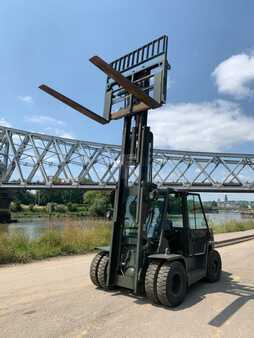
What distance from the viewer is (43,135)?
275ft

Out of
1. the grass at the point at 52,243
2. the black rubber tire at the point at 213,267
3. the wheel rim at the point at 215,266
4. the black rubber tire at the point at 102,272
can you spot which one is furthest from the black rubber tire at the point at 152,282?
the grass at the point at 52,243

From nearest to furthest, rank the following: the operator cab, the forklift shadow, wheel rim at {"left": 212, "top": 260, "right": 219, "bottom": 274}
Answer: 1. the forklift shadow
2. the operator cab
3. wheel rim at {"left": 212, "top": 260, "right": 219, "bottom": 274}

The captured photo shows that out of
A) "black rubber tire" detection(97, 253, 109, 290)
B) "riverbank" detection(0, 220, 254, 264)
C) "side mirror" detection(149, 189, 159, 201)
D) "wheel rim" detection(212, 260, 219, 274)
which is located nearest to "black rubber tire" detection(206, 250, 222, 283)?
"wheel rim" detection(212, 260, 219, 274)

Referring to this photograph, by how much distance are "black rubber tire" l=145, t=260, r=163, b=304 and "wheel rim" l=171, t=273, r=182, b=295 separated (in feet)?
1.26

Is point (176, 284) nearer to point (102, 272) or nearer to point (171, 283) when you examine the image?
point (171, 283)

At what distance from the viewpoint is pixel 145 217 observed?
6098 millimetres

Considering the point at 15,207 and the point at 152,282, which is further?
the point at 15,207

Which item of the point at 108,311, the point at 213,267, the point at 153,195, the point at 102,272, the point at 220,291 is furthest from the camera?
the point at 213,267

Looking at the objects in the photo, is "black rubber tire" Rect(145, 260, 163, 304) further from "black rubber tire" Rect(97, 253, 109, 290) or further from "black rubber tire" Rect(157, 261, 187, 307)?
"black rubber tire" Rect(97, 253, 109, 290)

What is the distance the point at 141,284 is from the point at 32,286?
256 cm

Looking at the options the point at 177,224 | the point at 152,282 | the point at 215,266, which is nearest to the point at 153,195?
the point at 177,224

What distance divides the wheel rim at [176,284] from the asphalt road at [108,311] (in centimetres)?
30

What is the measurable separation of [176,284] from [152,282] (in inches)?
23.4

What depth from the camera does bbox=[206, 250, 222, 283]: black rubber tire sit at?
305 inches
